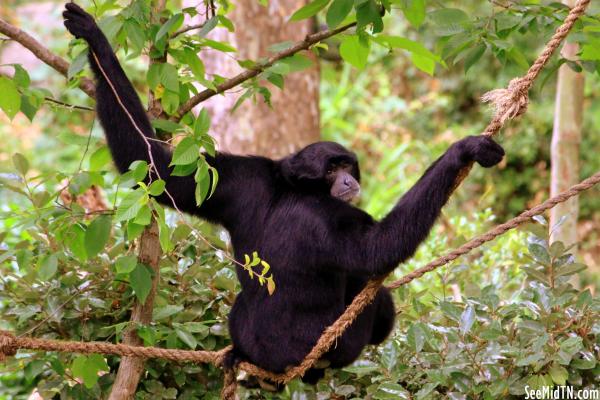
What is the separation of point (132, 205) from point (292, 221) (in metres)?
1.01

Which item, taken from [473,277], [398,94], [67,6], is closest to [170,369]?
[67,6]

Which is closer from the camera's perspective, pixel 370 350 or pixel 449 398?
pixel 449 398

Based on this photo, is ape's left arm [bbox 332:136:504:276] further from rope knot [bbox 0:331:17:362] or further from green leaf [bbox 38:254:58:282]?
rope knot [bbox 0:331:17:362]

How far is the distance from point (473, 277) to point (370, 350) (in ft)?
5.84

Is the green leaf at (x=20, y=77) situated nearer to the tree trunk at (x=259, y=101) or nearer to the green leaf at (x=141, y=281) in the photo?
the green leaf at (x=141, y=281)

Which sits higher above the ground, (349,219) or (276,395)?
(349,219)

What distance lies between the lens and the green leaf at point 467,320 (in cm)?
332

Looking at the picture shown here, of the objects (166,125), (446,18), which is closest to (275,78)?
(166,125)

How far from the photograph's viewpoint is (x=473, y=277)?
5.50m

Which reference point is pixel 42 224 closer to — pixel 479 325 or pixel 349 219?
pixel 349 219

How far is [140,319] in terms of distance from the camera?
350cm

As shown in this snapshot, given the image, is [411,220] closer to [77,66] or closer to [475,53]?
[475,53]

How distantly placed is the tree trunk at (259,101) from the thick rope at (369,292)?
3201 mm

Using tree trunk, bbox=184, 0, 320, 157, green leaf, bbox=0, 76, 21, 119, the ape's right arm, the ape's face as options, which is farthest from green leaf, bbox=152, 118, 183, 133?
tree trunk, bbox=184, 0, 320, 157
